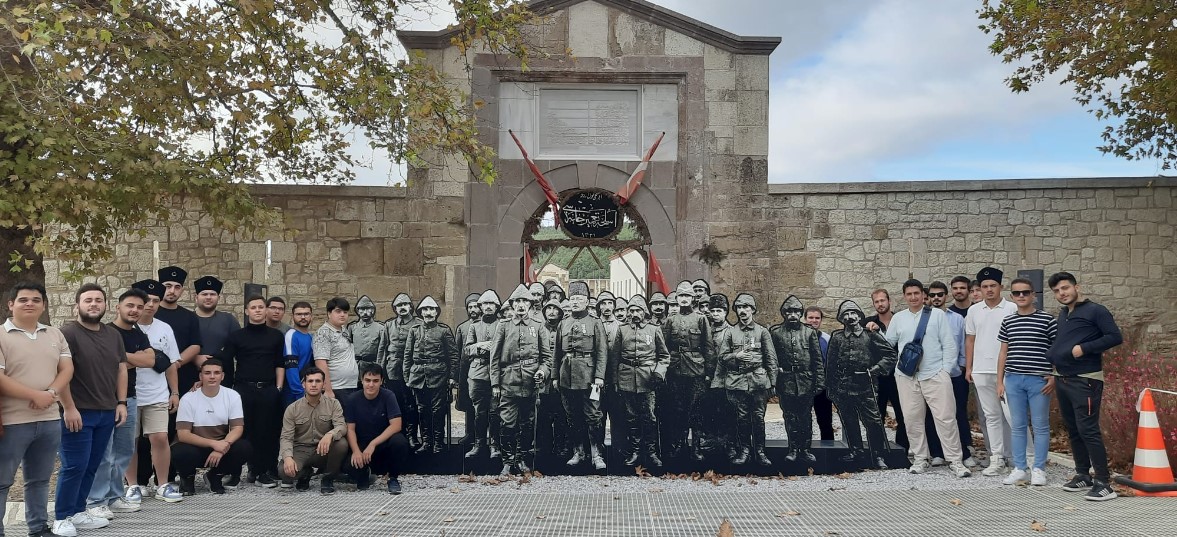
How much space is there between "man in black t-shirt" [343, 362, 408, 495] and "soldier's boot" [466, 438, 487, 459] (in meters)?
0.66

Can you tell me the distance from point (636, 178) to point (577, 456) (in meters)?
5.66

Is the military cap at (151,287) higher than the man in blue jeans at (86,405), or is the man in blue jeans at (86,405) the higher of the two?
the military cap at (151,287)

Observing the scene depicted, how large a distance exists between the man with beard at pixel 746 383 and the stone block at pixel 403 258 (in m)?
5.77

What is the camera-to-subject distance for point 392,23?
369 inches

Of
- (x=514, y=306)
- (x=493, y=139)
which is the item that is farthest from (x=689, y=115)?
(x=514, y=306)

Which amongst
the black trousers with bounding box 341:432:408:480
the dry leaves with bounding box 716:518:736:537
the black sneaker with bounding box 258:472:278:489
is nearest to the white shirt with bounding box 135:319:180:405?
the black sneaker with bounding box 258:472:278:489

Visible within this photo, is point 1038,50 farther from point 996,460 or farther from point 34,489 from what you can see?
point 34,489

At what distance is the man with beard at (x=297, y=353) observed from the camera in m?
7.41

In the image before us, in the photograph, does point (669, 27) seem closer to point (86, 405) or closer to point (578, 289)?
point (578, 289)

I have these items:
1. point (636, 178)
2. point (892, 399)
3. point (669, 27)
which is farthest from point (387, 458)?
point (669, 27)

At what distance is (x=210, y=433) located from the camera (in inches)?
269

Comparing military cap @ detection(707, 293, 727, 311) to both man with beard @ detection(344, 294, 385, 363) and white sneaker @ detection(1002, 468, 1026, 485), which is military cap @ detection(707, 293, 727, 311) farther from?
man with beard @ detection(344, 294, 385, 363)

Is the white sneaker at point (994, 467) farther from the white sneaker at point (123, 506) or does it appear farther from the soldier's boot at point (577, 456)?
the white sneaker at point (123, 506)

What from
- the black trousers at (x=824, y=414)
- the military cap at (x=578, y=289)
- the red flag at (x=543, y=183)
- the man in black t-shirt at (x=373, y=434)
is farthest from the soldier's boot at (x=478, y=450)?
the red flag at (x=543, y=183)
